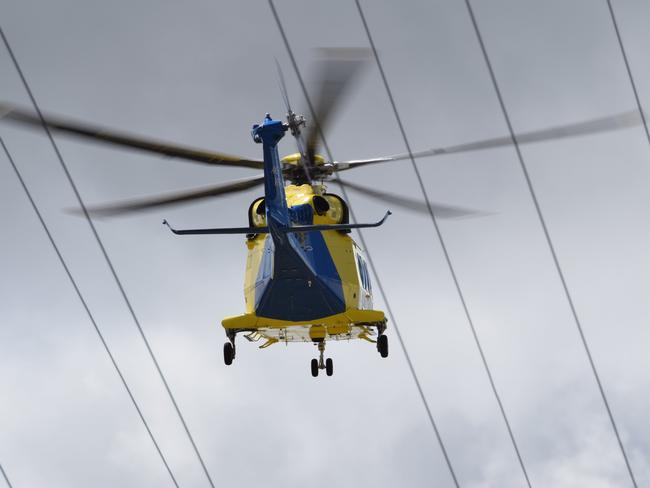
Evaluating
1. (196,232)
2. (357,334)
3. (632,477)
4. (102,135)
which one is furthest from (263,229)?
(632,477)

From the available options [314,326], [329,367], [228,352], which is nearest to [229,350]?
[228,352]

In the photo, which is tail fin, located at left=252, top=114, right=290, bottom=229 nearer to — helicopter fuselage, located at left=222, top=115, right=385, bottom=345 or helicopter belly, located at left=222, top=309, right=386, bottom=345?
helicopter fuselage, located at left=222, top=115, right=385, bottom=345

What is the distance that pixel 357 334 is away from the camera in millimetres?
42406

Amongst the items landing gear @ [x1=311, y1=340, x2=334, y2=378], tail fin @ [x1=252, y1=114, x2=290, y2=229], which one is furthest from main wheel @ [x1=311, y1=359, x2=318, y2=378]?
tail fin @ [x1=252, y1=114, x2=290, y2=229]

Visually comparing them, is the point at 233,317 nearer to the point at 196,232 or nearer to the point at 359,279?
the point at 359,279

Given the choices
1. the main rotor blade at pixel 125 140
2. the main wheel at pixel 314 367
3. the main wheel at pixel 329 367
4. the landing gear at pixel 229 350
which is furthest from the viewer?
the main wheel at pixel 314 367

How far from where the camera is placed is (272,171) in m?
35.1

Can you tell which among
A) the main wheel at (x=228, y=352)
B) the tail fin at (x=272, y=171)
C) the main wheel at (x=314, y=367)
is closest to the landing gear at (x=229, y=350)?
the main wheel at (x=228, y=352)

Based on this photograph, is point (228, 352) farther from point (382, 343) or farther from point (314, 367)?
point (382, 343)

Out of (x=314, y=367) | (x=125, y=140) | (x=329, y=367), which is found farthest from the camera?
(x=314, y=367)

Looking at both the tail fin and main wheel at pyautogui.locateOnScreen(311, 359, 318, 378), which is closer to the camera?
the tail fin

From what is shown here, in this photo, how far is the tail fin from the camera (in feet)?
115

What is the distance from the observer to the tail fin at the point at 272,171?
34969 mm

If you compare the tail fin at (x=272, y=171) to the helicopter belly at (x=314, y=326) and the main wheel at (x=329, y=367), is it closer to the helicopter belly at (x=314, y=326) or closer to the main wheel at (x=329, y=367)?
the helicopter belly at (x=314, y=326)
